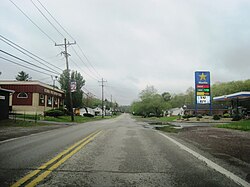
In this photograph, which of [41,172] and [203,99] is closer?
[41,172]

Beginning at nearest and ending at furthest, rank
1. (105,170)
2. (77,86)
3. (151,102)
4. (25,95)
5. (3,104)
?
(105,170)
(3,104)
(25,95)
(77,86)
(151,102)

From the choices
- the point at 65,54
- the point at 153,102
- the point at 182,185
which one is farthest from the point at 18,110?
the point at 153,102

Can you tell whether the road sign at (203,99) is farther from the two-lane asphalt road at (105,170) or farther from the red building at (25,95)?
the two-lane asphalt road at (105,170)

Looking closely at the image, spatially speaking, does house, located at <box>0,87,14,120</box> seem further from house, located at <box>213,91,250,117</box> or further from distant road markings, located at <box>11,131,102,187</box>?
house, located at <box>213,91,250,117</box>

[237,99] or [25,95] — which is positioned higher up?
[25,95]

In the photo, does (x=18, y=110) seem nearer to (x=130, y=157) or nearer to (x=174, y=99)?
(x=130, y=157)

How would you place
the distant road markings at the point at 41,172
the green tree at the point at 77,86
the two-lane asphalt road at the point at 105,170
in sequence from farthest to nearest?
the green tree at the point at 77,86
the two-lane asphalt road at the point at 105,170
the distant road markings at the point at 41,172

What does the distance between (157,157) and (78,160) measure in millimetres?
2386

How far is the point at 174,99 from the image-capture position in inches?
5704

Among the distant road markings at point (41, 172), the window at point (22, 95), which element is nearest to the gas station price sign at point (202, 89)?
the window at point (22, 95)

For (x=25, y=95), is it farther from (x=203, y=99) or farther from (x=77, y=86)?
(x=203, y=99)

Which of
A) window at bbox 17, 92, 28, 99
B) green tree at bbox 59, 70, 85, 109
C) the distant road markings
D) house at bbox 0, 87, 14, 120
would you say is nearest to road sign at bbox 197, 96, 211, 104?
green tree at bbox 59, 70, 85, 109

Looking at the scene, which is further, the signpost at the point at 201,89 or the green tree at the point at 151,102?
the green tree at the point at 151,102

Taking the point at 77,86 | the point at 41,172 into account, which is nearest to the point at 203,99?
the point at 77,86
